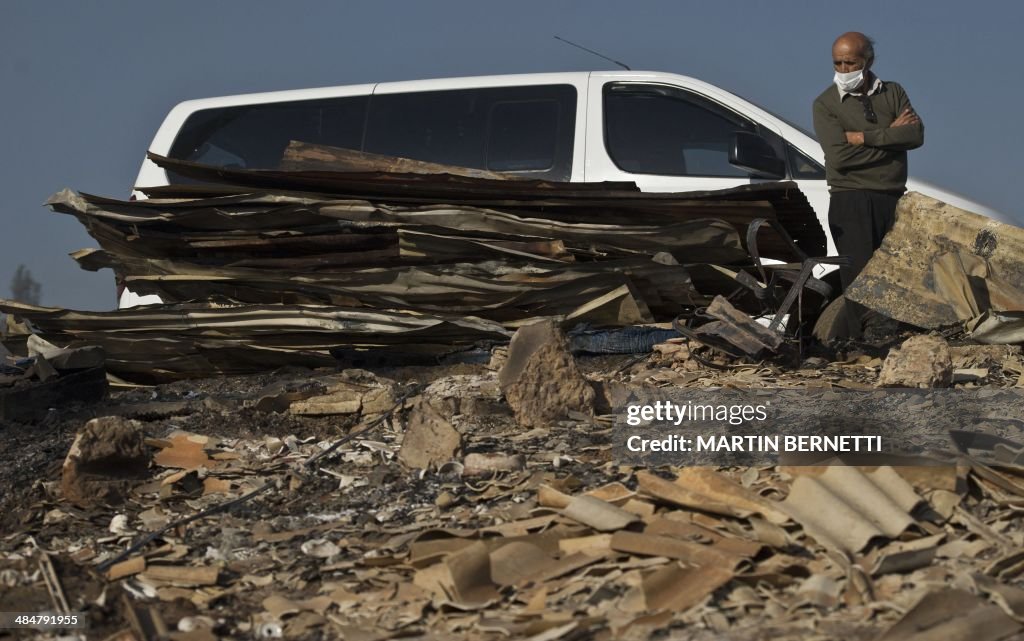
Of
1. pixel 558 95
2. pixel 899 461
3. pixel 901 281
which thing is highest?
pixel 558 95

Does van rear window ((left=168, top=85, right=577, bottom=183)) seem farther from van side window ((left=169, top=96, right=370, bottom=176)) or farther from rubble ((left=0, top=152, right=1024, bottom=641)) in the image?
rubble ((left=0, top=152, right=1024, bottom=641))

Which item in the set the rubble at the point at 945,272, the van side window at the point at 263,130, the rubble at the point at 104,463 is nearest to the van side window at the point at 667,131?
the rubble at the point at 945,272

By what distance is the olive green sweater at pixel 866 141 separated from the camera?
6.23m

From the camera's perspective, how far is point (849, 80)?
251 inches

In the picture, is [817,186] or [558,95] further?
[558,95]

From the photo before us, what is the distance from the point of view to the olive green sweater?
6.23 m

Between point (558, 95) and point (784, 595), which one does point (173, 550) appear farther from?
point (558, 95)

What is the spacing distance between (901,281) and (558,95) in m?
2.54

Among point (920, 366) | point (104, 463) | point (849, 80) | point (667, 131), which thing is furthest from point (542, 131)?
point (104, 463)

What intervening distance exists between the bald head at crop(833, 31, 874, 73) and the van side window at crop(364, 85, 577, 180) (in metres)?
1.71

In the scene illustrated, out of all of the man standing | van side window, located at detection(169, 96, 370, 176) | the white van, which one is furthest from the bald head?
van side window, located at detection(169, 96, 370, 176)

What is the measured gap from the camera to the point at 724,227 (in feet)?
19.0

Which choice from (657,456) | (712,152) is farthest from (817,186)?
(657,456)

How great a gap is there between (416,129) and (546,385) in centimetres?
315
